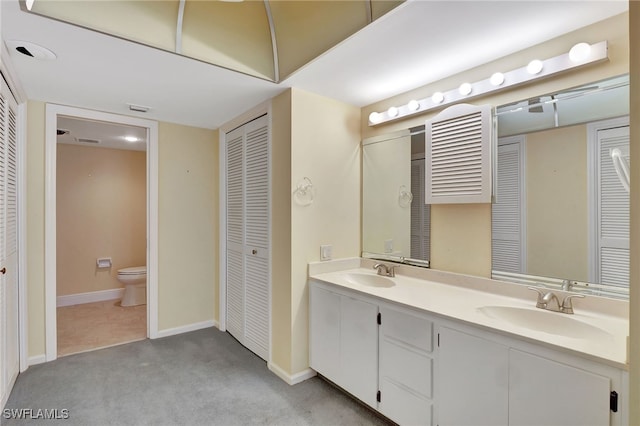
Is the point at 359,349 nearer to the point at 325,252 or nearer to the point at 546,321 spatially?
the point at 325,252

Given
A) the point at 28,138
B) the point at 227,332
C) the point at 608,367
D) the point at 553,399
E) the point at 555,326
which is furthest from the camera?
the point at 227,332

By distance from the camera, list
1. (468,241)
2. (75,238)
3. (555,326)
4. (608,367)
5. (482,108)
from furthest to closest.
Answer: (75,238) < (468,241) < (482,108) < (555,326) < (608,367)

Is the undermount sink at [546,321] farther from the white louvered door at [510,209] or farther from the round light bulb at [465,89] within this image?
the round light bulb at [465,89]

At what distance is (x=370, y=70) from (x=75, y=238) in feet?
14.5

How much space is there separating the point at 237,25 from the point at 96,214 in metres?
3.72

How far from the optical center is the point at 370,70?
209cm

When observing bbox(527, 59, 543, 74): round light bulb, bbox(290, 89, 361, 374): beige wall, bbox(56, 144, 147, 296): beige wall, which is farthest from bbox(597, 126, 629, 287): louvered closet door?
bbox(56, 144, 147, 296): beige wall

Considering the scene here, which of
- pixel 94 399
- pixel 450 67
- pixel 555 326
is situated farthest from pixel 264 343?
pixel 450 67

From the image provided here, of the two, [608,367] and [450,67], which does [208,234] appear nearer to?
[450,67]

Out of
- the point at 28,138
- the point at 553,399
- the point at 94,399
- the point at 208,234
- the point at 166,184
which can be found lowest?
the point at 94,399

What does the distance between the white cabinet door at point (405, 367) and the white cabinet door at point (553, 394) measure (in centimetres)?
40

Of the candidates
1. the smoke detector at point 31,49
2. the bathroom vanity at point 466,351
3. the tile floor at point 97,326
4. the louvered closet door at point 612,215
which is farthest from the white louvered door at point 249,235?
the louvered closet door at point 612,215

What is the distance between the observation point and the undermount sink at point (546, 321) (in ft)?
4.71

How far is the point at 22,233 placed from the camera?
2.54 meters
